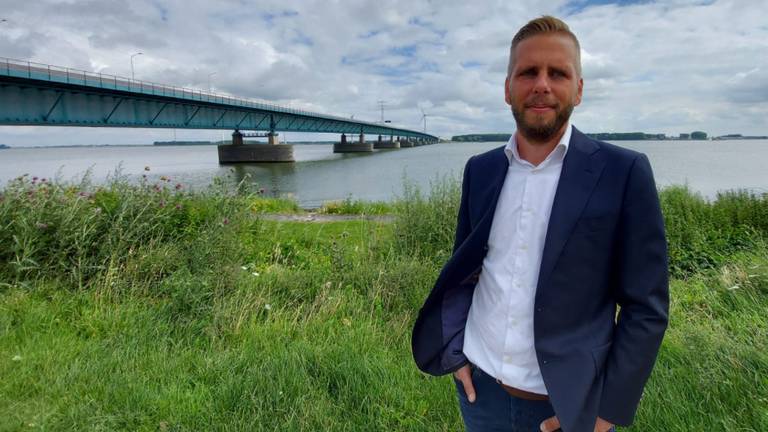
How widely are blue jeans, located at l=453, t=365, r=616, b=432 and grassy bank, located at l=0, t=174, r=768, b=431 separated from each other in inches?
47.4

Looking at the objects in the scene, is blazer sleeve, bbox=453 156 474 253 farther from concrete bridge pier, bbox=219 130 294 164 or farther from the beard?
concrete bridge pier, bbox=219 130 294 164

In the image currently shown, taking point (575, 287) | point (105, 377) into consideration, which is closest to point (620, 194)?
point (575, 287)

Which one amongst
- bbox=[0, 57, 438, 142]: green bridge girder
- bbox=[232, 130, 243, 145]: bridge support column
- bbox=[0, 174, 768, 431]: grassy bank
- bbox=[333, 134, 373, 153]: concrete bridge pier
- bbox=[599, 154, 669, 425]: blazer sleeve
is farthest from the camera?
bbox=[333, 134, 373, 153]: concrete bridge pier

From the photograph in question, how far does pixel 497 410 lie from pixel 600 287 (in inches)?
26.1

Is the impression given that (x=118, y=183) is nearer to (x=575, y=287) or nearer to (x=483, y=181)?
(x=483, y=181)

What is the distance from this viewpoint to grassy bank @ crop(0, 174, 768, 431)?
9.97 feet

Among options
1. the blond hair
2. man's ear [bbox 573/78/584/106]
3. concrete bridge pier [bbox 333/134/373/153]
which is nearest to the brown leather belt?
man's ear [bbox 573/78/584/106]

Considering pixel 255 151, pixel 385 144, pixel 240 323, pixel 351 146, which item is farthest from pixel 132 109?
pixel 385 144

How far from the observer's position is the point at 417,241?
7.10 m

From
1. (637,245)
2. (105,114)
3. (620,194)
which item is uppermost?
(105,114)

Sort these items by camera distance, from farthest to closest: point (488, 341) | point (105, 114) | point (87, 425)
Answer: point (105, 114), point (87, 425), point (488, 341)

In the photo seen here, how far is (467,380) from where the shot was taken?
188cm

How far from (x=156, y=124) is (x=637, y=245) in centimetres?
4353

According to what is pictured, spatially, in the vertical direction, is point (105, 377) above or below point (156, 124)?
below
